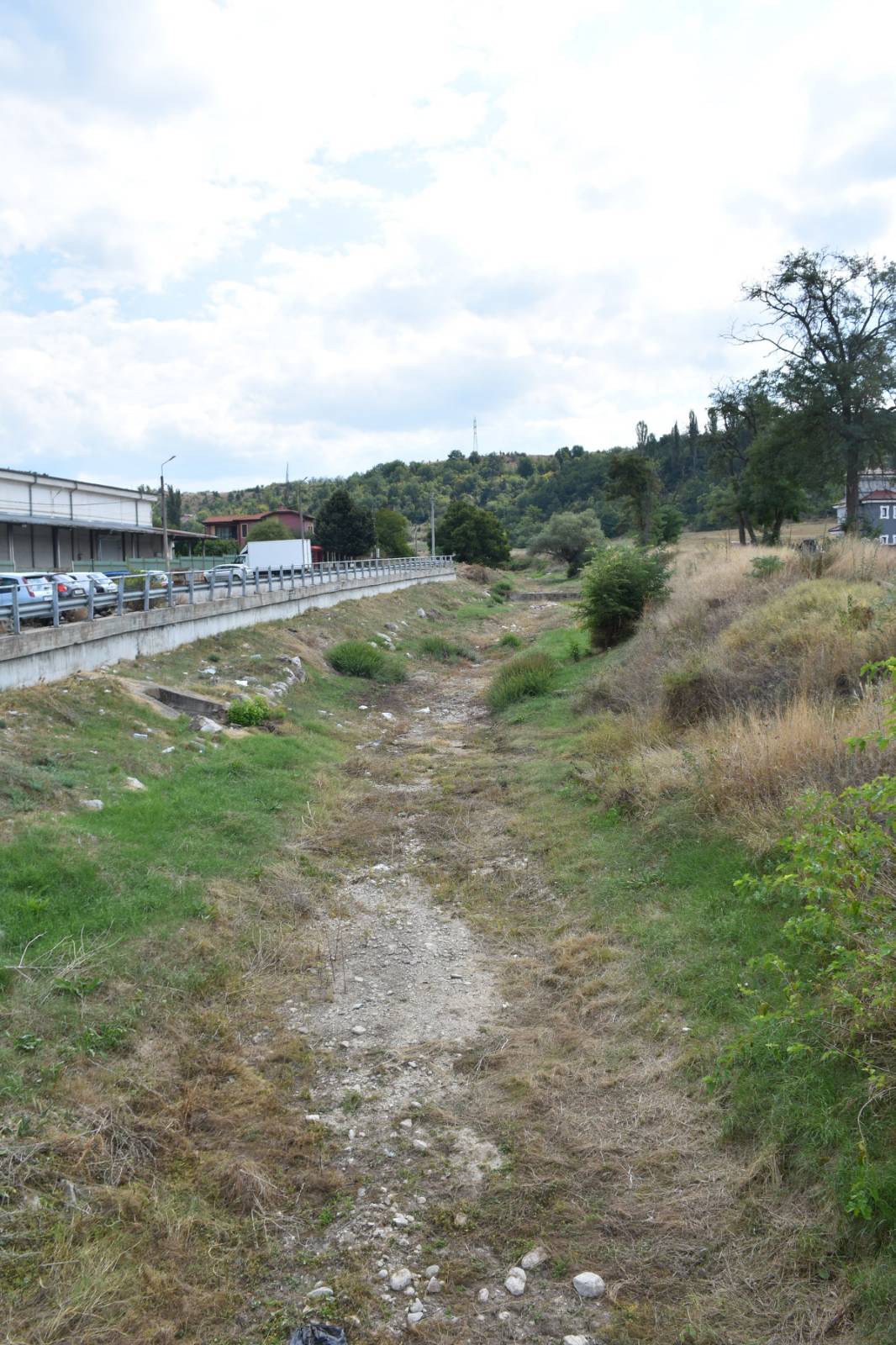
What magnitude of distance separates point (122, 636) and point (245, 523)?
9040cm

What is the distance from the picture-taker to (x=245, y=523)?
342ft

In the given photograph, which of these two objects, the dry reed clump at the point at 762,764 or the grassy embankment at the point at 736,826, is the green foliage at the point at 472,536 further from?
the dry reed clump at the point at 762,764

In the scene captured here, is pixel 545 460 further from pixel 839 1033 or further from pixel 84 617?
pixel 839 1033

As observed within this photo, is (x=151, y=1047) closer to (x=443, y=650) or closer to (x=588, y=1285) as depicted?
(x=588, y=1285)

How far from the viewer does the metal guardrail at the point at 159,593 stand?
1505 cm

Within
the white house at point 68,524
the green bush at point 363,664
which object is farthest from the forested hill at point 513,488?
the green bush at point 363,664

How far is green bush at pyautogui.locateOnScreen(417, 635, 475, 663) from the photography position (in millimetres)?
28375

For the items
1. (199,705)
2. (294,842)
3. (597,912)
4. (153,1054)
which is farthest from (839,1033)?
(199,705)

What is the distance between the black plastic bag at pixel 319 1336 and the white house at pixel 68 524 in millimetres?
48686

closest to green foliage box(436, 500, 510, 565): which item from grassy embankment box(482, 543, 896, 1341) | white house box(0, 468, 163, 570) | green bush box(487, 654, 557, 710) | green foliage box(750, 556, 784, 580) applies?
white house box(0, 468, 163, 570)

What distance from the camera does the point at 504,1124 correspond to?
519 centimetres

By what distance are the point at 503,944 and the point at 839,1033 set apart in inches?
134

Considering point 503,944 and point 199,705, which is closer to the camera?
point 503,944

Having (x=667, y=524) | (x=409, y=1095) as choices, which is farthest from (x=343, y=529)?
(x=409, y=1095)
